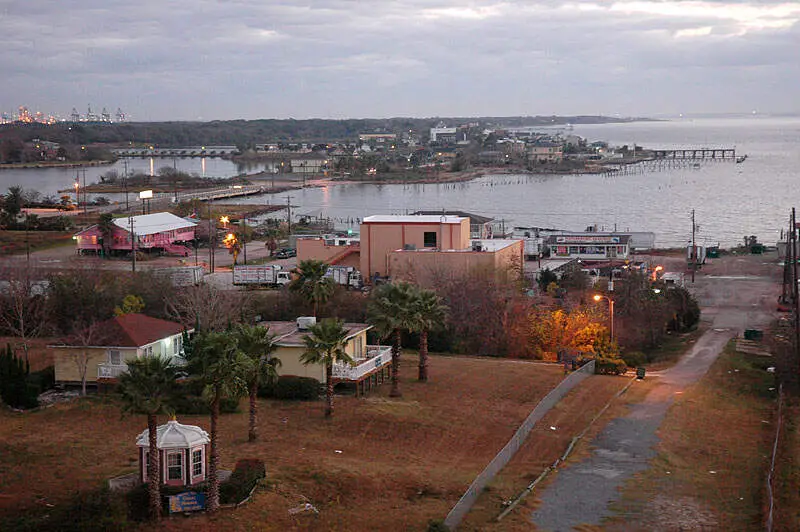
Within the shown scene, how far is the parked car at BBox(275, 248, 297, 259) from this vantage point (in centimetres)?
5308

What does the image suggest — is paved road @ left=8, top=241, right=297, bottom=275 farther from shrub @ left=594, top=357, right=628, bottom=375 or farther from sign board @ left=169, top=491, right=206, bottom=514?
sign board @ left=169, top=491, right=206, bottom=514

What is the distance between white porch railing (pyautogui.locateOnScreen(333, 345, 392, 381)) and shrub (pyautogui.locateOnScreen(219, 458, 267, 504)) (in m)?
6.63

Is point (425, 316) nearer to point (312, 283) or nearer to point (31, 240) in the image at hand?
point (312, 283)

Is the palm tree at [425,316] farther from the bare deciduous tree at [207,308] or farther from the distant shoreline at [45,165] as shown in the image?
the distant shoreline at [45,165]

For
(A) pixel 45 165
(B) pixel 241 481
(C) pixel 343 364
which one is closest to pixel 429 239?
(C) pixel 343 364

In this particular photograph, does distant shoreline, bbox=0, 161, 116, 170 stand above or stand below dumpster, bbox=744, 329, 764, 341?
above

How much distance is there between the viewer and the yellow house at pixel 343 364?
24.0 m

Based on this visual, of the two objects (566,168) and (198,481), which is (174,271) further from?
(566,168)

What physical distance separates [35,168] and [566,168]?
3744 inches

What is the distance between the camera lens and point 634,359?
31078mm

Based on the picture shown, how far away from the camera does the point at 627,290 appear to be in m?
37.6

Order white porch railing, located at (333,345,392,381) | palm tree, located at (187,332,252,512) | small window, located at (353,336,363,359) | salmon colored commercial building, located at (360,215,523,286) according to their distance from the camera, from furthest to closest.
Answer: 1. salmon colored commercial building, located at (360,215,523,286)
2. small window, located at (353,336,363,359)
3. white porch railing, located at (333,345,392,381)
4. palm tree, located at (187,332,252,512)

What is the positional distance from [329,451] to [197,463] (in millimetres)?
3563

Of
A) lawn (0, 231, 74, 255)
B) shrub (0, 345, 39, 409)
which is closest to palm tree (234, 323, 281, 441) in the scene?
shrub (0, 345, 39, 409)
